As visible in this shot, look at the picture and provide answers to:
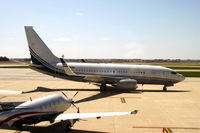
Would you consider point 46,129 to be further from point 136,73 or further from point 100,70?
point 136,73

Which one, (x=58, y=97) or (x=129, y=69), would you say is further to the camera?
(x=129, y=69)

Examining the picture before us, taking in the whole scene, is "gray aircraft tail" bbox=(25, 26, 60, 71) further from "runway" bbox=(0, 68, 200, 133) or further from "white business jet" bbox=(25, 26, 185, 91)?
"runway" bbox=(0, 68, 200, 133)

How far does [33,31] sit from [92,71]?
12.1 metres

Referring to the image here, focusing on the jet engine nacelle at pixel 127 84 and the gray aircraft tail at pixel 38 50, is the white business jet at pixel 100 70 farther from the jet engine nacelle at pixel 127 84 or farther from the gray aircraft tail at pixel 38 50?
the jet engine nacelle at pixel 127 84

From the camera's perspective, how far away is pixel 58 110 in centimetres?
1717

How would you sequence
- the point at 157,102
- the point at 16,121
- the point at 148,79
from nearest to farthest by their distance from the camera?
the point at 16,121, the point at 157,102, the point at 148,79

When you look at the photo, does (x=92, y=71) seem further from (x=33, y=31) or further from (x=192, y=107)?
(x=192, y=107)

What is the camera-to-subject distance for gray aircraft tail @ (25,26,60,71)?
36625mm

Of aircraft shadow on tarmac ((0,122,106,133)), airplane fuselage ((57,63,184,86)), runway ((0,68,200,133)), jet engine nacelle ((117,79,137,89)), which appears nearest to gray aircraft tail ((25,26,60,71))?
airplane fuselage ((57,63,184,86))

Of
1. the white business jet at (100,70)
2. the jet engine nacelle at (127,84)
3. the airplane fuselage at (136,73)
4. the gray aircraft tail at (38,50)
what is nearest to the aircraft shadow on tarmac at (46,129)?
the jet engine nacelle at (127,84)

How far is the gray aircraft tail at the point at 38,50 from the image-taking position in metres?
36.6

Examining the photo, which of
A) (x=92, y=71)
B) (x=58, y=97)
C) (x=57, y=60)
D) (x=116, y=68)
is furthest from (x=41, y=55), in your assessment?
(x=58, y=97)

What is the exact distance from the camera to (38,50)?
122ft

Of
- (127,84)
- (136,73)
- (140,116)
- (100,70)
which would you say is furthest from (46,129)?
(136,73)
